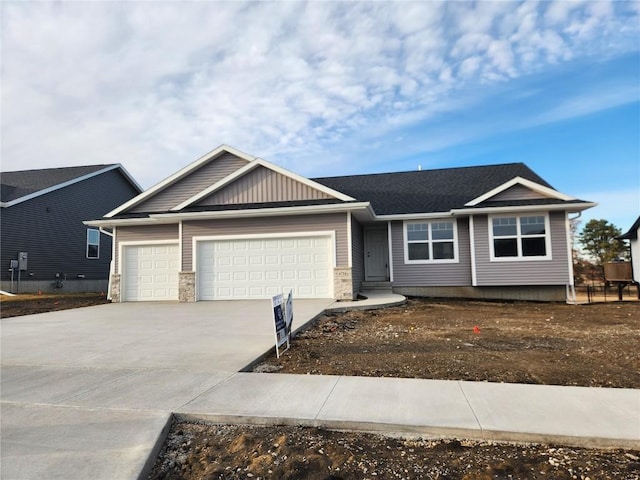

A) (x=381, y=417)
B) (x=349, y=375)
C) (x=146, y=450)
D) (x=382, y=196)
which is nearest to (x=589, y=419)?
(x=381, y=417)

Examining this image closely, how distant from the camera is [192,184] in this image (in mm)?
15961

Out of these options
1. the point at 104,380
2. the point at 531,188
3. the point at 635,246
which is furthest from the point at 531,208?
the point at 104,380

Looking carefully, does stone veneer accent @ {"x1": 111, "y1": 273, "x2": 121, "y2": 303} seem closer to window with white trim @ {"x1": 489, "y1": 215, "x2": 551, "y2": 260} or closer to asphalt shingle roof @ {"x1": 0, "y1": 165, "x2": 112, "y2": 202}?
asphalt shingle roof @ {"x1": 0, "y1": 165, "x2": 112, "y2": 202}

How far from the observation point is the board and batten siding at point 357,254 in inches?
523

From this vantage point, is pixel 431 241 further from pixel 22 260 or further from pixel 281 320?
pixel 22 260

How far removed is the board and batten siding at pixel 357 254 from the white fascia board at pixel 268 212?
1240mm

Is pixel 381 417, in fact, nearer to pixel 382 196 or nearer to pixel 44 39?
pixel 44 39

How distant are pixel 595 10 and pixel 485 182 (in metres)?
9.25

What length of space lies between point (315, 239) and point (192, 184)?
631 cm

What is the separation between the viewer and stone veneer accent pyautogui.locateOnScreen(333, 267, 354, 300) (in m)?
12.5

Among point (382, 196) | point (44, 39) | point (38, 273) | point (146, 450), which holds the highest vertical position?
point (44, 39)

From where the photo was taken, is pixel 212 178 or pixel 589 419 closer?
pixel 589 419

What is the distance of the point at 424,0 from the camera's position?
28.3 ft

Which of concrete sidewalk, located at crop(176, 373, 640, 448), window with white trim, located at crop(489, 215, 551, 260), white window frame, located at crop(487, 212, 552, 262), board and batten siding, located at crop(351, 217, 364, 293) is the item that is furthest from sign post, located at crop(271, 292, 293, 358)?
window with white trim, located at crop(489, 215, 551, 260)
